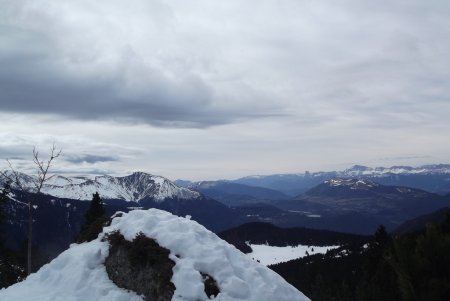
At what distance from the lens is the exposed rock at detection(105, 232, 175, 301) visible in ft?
50.4

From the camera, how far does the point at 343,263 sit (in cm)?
13712

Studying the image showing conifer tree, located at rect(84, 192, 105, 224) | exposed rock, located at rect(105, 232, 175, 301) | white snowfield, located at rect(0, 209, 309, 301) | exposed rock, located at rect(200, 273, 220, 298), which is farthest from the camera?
Answer: conifer tree, located at rect(84, 192, 105, 224)

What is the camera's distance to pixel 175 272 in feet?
49.8

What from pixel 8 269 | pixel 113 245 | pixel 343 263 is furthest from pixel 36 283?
pixel 343 263

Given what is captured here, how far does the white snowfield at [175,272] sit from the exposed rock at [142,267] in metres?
0.29

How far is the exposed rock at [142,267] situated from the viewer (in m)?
15.4

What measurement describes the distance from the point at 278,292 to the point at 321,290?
70.4 metres

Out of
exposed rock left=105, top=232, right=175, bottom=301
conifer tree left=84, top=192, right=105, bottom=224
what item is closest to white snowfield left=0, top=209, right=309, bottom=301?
exposed rock left=105, top=232, right=175, bottom=301

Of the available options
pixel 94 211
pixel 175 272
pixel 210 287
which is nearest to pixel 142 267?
pixel 175 272

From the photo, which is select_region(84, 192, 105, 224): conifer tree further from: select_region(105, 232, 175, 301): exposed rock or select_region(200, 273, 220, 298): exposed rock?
select_region(200, 273, 220, 298): exposed rock

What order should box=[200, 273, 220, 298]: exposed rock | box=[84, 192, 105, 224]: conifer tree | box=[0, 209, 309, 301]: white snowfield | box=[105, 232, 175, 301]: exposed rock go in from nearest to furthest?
box=[200, 273, 220, 298]: exposed rock
box=[0, 209, 309, 301]: white snowfield
box=[105, 232, 175, 301]: exposed rock
box=[84, 192, 105, 224]: conifer tree

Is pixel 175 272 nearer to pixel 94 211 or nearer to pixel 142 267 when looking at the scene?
pixel 142 267

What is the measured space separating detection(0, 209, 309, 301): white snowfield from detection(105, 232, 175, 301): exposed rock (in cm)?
29

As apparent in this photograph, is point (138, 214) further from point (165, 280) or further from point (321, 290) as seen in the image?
point (321, 290)
